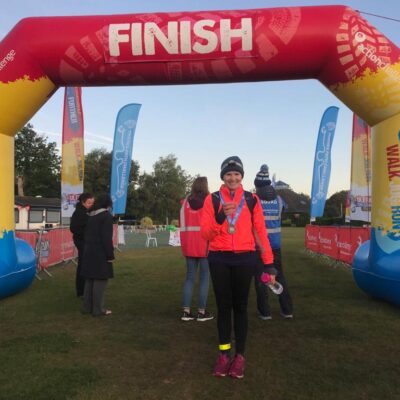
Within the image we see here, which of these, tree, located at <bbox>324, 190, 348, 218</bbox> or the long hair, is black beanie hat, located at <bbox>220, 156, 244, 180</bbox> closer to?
the long hair

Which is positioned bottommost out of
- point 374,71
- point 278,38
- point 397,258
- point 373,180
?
point 397,258

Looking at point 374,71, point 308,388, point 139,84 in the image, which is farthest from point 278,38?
point 308,388

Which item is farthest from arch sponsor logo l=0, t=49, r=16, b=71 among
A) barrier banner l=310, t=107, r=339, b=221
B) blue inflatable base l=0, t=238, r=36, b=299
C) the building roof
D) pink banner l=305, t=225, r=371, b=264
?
the building roof

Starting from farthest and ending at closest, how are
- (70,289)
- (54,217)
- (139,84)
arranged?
(54,217) < (70,289) < (139,84)

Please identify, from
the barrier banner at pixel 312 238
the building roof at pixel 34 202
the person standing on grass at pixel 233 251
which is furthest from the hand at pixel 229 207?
the building roof at pixel 34 202

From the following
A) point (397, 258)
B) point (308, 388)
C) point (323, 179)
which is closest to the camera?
point (308, 388)

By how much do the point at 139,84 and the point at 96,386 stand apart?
15.3ft

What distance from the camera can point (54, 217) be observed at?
4284cm

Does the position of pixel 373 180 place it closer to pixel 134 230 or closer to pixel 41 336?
pixel 41 336

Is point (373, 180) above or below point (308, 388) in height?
above

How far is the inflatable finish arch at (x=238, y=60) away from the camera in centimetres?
600

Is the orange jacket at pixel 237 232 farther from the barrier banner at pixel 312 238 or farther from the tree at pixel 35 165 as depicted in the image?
the tree at pixel 35 165

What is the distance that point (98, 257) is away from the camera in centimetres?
585

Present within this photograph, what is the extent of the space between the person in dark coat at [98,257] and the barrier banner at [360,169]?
28.6ft
